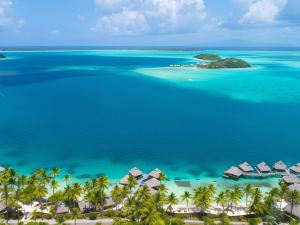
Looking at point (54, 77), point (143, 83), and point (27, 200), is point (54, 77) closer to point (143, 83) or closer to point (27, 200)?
point (143, 83)

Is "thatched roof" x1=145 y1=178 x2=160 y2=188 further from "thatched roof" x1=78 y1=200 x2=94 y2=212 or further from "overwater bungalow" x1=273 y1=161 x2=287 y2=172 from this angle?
"overwater bungalow" x1=273 y1=161 x2=287 y2=172

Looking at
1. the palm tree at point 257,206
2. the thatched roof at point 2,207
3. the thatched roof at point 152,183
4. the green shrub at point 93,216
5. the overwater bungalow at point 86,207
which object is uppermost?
the palm tree at point 257,206

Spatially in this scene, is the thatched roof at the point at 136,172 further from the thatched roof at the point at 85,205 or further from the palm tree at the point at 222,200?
the palm tree at the point at 222,200

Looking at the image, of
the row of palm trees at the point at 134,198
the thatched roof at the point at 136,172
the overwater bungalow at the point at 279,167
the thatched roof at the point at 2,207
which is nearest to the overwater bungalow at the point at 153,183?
the thatched roof at the point at 136,172

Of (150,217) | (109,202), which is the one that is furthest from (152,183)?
(150,217)

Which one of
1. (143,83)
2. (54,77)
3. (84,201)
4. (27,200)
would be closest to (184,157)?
(84,201)

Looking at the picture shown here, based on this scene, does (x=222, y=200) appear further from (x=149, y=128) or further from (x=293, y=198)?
(x=149, y=128)
